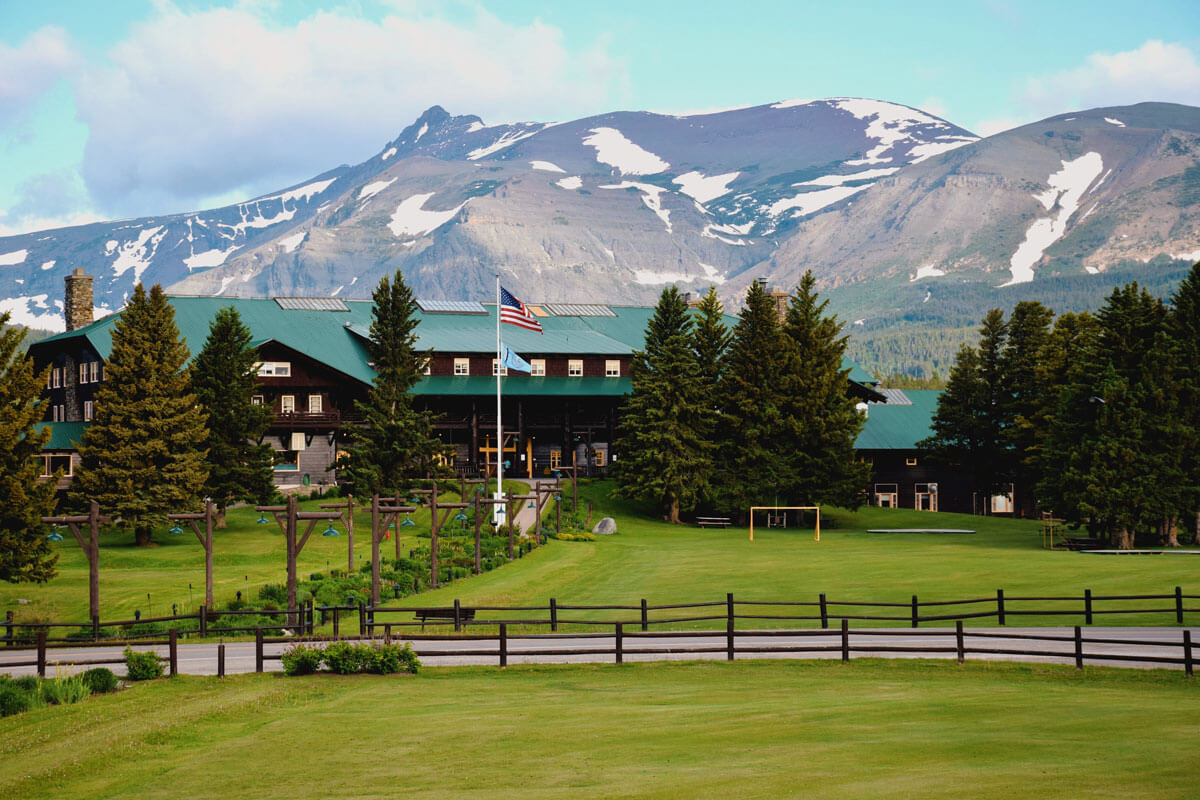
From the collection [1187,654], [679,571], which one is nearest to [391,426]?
[679,571]

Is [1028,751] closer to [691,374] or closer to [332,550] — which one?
[332,550]

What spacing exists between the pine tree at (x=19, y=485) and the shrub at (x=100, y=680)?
16688mm

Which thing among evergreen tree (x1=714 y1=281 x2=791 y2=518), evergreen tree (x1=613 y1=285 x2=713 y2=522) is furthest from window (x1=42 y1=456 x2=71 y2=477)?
evergreen tree (x1=714 y1=281 x2=791 y2=518)

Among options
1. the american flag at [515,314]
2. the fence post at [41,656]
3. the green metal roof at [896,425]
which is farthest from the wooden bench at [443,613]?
the green metal roof at [896,425]

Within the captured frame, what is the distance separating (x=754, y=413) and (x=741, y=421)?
0.97 m

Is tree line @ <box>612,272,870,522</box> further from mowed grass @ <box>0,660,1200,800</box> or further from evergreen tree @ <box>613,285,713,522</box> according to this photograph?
mowed grass @ <box>0,660,1200,800</box>

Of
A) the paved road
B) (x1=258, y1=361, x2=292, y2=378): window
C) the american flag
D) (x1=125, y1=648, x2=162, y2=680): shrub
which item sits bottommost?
the paved road

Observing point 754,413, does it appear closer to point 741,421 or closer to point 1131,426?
point 741,421

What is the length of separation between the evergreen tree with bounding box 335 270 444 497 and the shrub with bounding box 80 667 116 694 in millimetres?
42268

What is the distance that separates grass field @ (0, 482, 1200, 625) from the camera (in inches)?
1700

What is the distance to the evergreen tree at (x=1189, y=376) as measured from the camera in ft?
199

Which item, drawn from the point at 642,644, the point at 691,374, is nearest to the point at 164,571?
the point at 642,644

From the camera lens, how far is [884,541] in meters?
66.2

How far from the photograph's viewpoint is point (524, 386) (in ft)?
289
